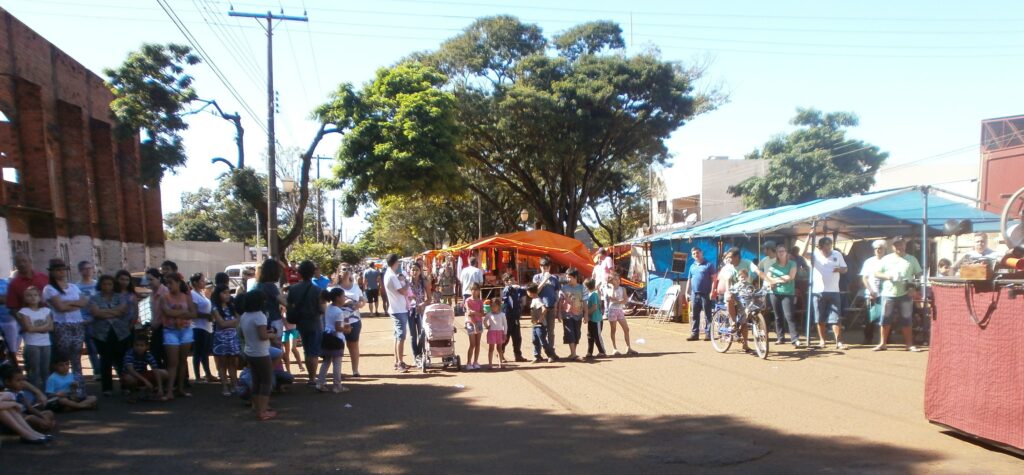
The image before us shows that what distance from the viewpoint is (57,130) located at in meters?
22.9

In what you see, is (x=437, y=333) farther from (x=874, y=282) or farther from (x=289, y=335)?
(x=874, y=282)

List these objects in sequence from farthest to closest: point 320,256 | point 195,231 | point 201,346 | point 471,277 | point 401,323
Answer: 1. point 195,231
2. point 320,256
3. point 471,277
4. point 401,323
5. point 201,346

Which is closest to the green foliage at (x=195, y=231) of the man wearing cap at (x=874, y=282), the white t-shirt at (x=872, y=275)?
the man wearing cap at (x=874, y=282)

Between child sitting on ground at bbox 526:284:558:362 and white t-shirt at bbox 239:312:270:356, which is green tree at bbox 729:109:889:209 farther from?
white t-shirt at bbox 239:312:270:356

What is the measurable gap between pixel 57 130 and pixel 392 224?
35158mm

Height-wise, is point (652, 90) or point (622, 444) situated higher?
point (652, 90)

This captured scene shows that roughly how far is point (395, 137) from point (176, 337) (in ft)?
54.1

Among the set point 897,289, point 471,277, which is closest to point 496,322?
point 471,277

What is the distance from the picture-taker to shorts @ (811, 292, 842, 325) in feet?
40.2

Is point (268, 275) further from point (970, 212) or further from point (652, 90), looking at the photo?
point (652, 90)

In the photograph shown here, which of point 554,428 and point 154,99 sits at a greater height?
point 154,99

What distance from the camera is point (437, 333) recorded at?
434 inches

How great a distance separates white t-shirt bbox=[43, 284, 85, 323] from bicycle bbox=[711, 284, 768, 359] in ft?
30.2

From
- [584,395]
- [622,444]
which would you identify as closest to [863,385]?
[584,395]
